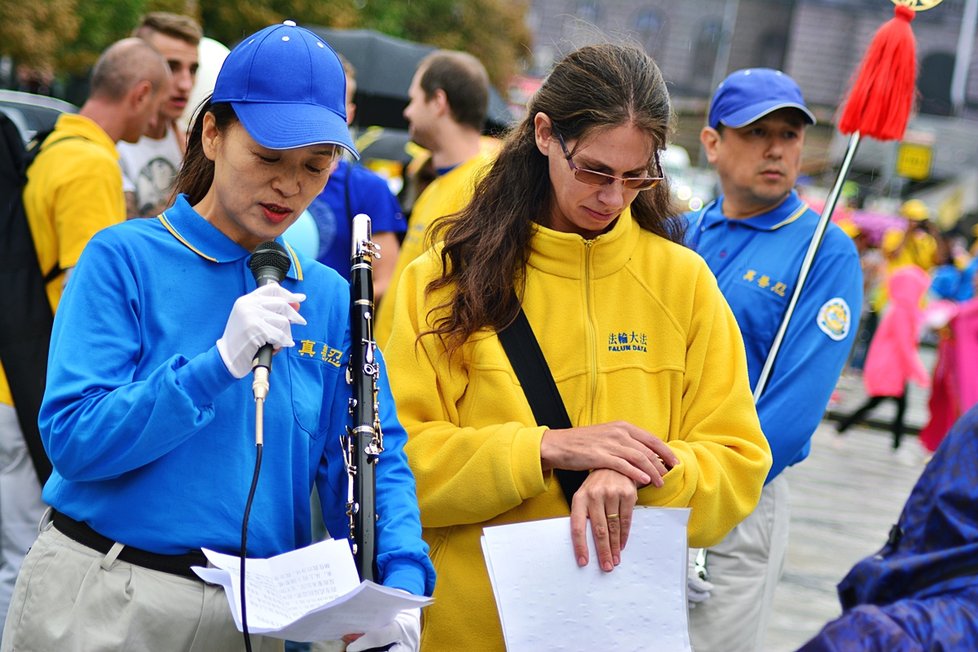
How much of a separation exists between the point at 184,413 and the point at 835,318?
2341 mm

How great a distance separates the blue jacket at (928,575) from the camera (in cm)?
214

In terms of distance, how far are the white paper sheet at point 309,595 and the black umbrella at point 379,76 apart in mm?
7814

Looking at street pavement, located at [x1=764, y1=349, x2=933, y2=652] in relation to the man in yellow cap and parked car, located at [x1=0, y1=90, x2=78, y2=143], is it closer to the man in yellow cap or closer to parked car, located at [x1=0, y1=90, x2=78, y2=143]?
the man in yellow cap

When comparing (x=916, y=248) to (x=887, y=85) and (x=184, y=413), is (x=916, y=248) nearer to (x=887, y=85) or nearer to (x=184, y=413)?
(x=887, y=85)

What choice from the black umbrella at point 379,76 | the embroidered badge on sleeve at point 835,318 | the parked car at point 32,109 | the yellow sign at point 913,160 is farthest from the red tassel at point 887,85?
the yellow sign at point 913,160

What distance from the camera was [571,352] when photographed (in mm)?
2816

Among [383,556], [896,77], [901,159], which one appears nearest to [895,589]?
[383,556]

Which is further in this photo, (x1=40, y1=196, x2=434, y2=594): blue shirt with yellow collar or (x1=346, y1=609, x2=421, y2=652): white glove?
(x1=346, y1=609, x2=421, y2=652): white glove

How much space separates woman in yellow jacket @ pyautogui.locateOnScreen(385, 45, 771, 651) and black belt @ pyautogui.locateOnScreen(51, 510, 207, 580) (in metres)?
0.60

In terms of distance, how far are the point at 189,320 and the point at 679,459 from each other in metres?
1.07

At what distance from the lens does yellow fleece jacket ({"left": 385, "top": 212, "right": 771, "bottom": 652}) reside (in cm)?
271

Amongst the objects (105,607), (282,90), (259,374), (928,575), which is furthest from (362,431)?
(928,575)

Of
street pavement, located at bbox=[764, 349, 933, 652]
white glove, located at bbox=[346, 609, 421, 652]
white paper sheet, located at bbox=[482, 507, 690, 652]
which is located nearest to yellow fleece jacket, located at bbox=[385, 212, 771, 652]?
white paper sheet, located at bbox=[482, 507, 690, 652]

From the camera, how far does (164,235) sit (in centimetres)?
241
